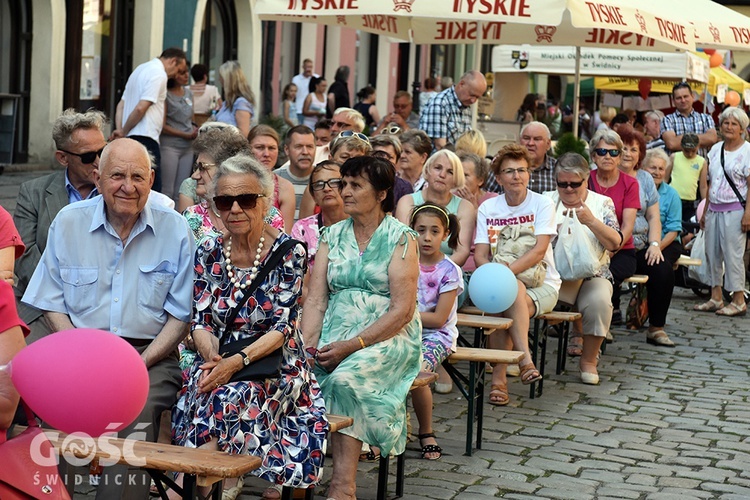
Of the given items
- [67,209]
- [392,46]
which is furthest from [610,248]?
[392,46]

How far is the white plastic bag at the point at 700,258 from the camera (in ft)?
43.7

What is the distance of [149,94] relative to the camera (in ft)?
39.2

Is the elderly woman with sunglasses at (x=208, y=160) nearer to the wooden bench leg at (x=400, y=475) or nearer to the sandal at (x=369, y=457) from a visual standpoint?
the sandal at (x=369, y=457)

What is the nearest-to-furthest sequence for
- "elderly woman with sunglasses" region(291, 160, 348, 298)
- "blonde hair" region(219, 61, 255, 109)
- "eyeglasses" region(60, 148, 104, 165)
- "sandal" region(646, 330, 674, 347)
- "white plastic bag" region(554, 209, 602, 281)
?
"eyeglasses" region(60, 148, 104, 165)
"elderly woman with sunglasses" region(291, 160, 348, 298)
"white plastic bag" region(554, 209, 602, 281)
"sandal" region(646, 330, 674, 347)
"blonde hair" region(219, 61, 255, 109)

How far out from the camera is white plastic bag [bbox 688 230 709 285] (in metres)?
13.3

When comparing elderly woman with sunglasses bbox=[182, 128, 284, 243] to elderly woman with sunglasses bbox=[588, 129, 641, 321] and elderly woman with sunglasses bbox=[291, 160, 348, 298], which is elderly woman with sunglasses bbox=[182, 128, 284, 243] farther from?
elderly woman with sunglasses bbox=[588, 129, 641, 321]

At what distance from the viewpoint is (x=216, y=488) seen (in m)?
4.55

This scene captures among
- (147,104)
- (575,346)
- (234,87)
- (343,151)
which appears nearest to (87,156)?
(343,151)

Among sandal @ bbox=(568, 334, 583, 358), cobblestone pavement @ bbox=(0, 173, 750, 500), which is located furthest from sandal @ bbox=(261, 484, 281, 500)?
sandal @ bbox=(568, 334, 583, 358)

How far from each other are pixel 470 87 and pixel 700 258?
3457mm

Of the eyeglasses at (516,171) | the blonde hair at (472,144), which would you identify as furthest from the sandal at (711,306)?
the eyeglasses at (516,171)

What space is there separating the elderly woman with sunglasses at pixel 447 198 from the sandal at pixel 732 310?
5157 mm

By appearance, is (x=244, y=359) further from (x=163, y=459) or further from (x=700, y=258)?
(x=700, y=258)

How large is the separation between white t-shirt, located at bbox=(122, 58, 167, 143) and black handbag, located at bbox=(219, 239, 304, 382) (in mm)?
7057
